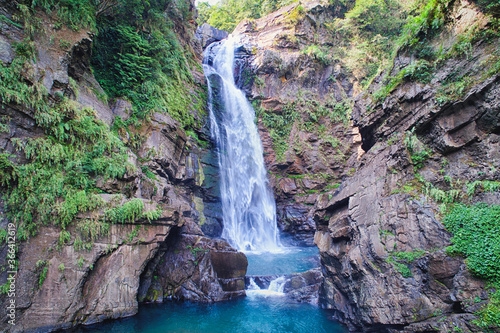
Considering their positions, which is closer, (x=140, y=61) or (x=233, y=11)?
(x=140, y=61)

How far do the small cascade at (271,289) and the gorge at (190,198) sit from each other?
5cm

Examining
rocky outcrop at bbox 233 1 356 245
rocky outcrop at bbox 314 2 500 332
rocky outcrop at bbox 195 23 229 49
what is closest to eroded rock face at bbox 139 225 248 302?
rocky outcrop at bbox 314 2 500 332

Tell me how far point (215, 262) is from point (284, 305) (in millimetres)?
3380

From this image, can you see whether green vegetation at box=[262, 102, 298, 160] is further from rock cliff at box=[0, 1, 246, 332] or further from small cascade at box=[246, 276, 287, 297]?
rock cliff at box=[0, 1, 246, 332]

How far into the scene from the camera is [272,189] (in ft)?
70.1

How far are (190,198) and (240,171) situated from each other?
505cm

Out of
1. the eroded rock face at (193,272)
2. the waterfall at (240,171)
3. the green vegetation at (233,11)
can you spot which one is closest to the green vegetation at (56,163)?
the eroded rock face at (193,272)

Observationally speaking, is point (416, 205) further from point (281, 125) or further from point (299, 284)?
point (281, 125)

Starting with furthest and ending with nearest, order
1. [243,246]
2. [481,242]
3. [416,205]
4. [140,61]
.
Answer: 1. [243,246]
2. [140,61]
3. [416,205]
4. [481,242]

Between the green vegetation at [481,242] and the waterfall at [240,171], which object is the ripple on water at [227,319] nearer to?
the green vegetation at [481,242]

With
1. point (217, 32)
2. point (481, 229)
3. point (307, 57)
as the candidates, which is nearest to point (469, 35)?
point (481, 229)

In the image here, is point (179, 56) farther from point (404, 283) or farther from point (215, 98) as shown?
point (404, 283)

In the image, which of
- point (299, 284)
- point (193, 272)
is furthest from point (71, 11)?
point (299, 284)

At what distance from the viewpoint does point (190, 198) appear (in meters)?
16.1
